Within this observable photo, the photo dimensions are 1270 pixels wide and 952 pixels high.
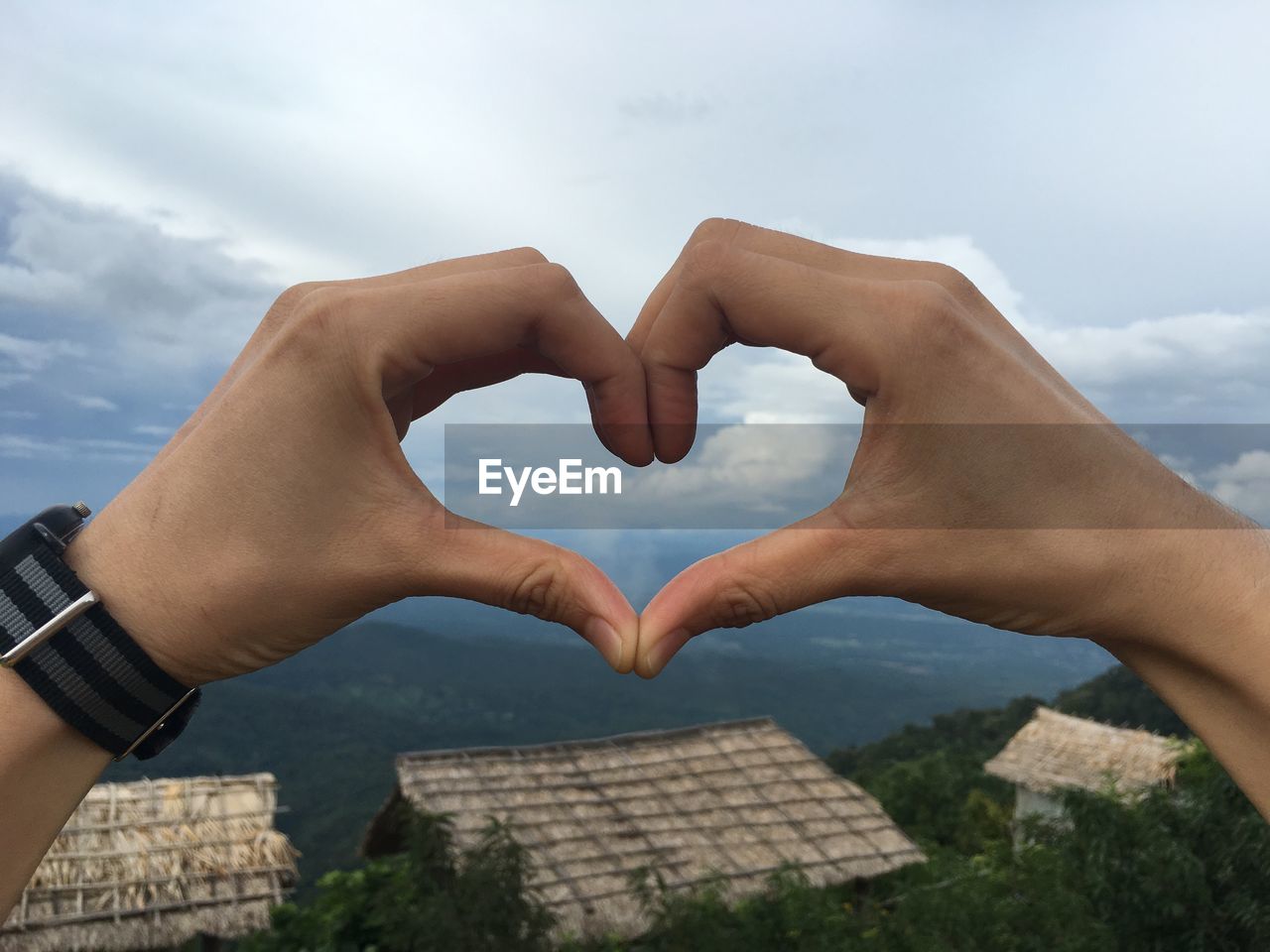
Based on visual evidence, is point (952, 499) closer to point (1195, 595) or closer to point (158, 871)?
point (1195, 595)

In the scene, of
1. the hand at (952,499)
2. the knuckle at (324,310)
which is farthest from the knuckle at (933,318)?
the knuckle at (324,310)

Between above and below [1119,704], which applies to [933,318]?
above

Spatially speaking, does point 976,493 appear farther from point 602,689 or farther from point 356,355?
point 602,689

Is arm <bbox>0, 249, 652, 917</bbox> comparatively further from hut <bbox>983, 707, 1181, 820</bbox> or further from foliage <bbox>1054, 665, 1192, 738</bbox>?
foliage <bbox>1054, 665, 1192, 738</bbox>

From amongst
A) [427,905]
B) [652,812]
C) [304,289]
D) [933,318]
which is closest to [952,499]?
[933,318]

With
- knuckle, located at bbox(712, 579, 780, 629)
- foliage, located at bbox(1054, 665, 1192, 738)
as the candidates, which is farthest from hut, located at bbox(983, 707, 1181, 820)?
knuckle, located at bbox(712, 579, 780, 629)

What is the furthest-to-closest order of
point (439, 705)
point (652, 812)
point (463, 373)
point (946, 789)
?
point (439, 705), point (946, 789), point (652, 812), point (463, 373)
